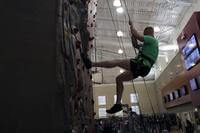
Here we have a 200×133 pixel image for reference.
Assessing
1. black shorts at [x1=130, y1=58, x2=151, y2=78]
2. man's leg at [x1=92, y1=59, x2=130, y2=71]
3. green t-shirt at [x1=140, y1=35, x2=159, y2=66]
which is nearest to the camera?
man's leg at [x1=92, y1=59, x2=130, y2=71]

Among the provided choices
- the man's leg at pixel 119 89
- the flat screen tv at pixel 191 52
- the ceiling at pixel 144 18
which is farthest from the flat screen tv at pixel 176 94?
the man's leg at pixel 119 89

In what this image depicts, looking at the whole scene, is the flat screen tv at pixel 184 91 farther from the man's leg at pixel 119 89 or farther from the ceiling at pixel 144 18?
the man's leg at pixel 119 89

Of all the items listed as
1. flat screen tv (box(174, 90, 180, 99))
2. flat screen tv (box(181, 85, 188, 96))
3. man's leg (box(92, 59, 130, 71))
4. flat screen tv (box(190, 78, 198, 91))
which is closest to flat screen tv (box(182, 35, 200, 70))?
flat screen tv (box(190, 78, 198, 91))

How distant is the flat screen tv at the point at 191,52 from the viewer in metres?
5.25

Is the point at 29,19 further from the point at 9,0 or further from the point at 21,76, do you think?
the point at 21,76

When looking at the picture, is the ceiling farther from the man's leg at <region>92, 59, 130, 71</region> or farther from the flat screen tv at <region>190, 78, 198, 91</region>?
the man's leg at <region>92, 59, 130, 71</region>

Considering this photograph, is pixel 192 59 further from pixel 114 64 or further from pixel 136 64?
pixel 114 64

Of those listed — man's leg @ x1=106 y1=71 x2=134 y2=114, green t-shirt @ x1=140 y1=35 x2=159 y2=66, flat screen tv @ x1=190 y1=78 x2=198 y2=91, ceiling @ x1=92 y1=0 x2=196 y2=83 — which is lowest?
man's leg @ x1=106 y1=71 x2=134 y2=114

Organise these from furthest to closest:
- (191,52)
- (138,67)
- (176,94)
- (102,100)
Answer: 1. (102,100)
2. (176,94)
3. (191,52)
4. (138,67)

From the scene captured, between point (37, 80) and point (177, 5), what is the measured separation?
8.44 metres

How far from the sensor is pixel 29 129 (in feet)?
3.15

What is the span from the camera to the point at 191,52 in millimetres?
5656

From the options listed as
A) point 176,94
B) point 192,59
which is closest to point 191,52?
point 192,59

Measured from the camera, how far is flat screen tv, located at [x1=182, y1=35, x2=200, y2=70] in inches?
207
